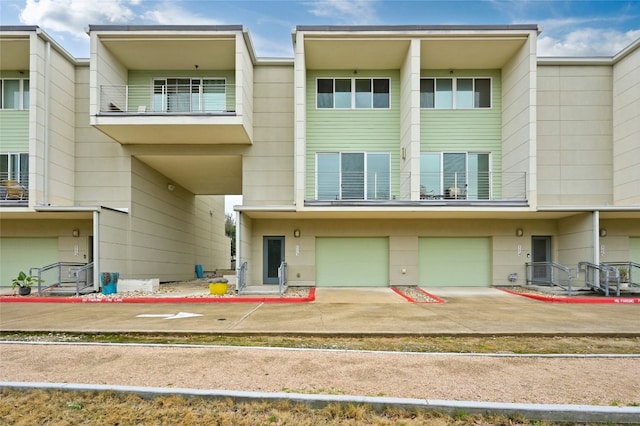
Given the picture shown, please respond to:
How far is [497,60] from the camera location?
1648cm

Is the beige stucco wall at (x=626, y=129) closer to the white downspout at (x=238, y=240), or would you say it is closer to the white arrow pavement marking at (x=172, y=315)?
the white downspout at (x=238, y=240)

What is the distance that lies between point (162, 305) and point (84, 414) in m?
8.44

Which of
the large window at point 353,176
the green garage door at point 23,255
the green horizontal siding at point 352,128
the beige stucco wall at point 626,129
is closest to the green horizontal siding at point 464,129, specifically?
the green horizontal siding at point 352,128

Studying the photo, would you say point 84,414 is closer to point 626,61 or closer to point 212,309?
point 212,309

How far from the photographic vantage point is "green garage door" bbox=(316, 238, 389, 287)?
17.0 m

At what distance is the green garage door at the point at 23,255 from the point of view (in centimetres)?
1730

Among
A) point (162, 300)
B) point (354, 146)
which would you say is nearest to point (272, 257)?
point (162, 300)

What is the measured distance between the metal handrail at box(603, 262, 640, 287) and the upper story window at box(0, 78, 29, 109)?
24396 mm

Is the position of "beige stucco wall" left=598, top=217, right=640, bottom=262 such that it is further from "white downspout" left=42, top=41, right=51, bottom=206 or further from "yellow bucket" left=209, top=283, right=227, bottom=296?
"white downspout" left=42, top=41, right=51, bottom=206

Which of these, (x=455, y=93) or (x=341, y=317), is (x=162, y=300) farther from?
(x=455, y=93)

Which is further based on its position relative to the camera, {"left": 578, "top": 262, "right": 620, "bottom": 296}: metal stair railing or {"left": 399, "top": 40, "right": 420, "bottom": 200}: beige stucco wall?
{"left": 399, "top": 40, "right": 420, "bottom": 200}: beige stucco wall

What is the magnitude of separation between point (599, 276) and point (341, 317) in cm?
1078

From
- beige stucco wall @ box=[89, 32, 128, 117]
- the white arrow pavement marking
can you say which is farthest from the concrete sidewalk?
beige stucco wall @ box=[89, 32, 128, 117]

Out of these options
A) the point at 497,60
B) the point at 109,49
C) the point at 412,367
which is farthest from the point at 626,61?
the point at 109,49
